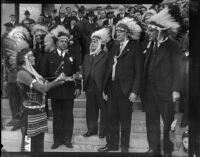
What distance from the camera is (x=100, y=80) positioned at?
5.61 m

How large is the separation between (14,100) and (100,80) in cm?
100

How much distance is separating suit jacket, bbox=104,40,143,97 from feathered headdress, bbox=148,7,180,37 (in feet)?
0.98

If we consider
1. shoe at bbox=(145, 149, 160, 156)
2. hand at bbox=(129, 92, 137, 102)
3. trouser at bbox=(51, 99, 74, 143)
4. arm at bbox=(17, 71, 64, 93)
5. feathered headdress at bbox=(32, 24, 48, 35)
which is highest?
feathered headdress at bbox=(32, 24, 48, 35)

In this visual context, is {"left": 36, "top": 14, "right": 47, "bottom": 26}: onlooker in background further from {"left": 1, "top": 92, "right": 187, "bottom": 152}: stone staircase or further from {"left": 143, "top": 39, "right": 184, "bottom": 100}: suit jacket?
{"left": 143, "top": 39, "right": 184, "bottom": 100}: suit jacket

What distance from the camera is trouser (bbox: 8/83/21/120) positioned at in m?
5.52

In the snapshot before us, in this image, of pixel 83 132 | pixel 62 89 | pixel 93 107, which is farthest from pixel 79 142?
pixel 62 89

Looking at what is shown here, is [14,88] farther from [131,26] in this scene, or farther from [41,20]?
[131,26]

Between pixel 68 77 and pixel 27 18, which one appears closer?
pixel 27 18

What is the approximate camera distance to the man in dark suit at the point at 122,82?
554 centimetres

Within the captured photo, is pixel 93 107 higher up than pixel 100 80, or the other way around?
pixel 100 80

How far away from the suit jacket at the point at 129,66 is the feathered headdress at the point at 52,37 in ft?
1.94

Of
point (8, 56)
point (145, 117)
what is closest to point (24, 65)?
point (8, 56)

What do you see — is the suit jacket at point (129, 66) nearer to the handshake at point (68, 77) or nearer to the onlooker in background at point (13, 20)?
the handshake at point (68, 77)

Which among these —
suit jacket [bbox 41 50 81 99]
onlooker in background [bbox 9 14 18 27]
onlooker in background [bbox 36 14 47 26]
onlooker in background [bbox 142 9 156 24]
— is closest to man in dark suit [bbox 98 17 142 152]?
onlooker in background [bbox 142 9 156 24]
